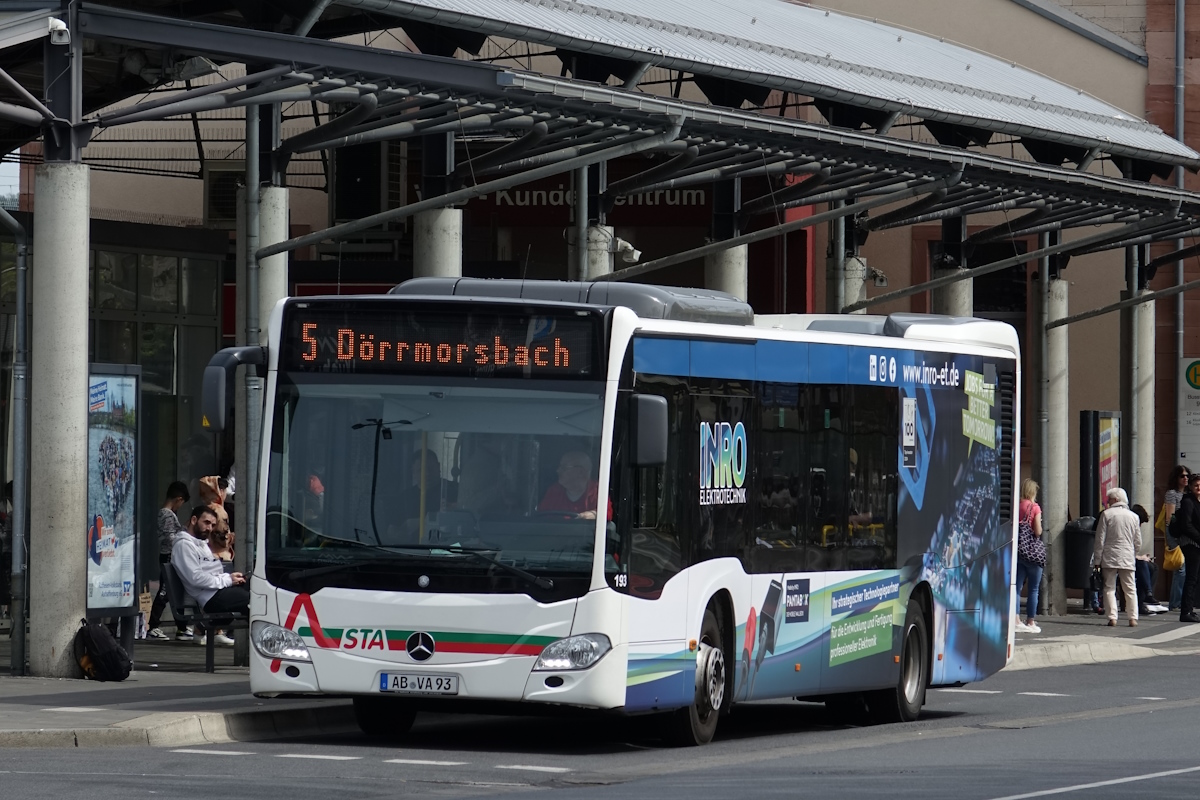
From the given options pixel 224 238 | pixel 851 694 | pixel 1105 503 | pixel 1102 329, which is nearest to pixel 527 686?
pixel 851 694

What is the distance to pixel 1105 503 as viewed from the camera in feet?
100.0

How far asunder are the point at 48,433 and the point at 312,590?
405 cm

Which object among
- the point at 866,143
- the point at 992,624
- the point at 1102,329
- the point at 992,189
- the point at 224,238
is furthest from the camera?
the point at 1102,329

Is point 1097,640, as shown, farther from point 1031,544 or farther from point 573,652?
point 573,652

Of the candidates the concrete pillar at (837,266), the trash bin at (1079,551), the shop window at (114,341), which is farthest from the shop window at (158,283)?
the trash bin at (1079,551)

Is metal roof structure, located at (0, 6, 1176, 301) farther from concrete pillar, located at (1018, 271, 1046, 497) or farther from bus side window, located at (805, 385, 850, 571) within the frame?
concrete pillar, located at (1018, 271, 1046, 497)

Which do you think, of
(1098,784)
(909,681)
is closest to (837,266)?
(909,681)

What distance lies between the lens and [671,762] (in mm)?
13273

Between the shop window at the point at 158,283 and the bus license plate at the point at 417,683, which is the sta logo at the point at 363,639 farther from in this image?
the shop window at the point at 158,283

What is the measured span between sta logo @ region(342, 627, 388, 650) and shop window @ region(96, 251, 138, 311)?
1436 cm

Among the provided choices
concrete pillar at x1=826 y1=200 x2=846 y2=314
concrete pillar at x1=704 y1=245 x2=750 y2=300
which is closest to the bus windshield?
concrete pillar at x1=704 y1=245 x2=750 y2=300

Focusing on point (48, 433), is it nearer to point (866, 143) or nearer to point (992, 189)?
point (866, 143)

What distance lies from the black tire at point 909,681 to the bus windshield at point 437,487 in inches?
170

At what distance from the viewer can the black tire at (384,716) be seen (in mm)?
14344
